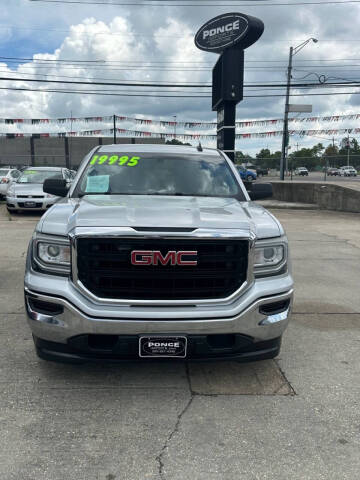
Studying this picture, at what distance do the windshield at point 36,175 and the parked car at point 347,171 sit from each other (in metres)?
23.8

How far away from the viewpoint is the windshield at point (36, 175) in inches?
568

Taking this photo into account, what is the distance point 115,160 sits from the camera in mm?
4648

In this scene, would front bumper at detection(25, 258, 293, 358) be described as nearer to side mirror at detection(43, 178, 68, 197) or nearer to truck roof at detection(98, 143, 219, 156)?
side mirror at detection(43, 178, 68, 197)

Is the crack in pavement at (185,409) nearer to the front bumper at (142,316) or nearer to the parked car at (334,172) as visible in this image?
the front bumper at (142,316)

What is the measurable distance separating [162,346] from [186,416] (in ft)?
1.63

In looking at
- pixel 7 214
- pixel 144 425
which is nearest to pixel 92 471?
pixel 144 425

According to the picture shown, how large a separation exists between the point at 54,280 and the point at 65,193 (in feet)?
6.43

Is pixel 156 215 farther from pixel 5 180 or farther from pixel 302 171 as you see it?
pixel 302 171

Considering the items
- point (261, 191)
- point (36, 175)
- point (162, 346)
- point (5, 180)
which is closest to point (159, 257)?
point (162, 346)

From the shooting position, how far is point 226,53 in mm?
16609

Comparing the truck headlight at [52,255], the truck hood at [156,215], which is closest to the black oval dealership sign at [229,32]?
the truck hood at [156,215]

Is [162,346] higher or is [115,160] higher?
[115,160]

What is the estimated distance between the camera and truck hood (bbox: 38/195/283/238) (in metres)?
3.01

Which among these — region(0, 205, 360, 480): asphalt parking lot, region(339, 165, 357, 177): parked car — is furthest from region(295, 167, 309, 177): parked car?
region(0, 205, 360, 480): asphalt parking lot
